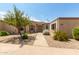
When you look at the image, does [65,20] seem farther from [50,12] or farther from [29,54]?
[29,54]

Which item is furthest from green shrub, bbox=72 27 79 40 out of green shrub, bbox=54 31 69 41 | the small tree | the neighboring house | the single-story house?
the small tree

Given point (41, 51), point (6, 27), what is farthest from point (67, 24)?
point (41, 51)

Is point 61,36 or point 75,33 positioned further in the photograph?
point 75,33

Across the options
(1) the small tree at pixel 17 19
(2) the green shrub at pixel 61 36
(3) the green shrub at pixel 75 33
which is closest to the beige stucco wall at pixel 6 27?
(1) the small tree at pixel 17 19

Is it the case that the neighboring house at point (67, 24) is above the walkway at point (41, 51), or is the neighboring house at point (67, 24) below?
above

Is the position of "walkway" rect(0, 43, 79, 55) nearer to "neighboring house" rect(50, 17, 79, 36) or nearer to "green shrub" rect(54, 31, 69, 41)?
"green shrub" rect(54, 31, 69, 41)

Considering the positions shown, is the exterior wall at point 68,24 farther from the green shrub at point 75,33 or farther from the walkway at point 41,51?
the walkway at point 41,51

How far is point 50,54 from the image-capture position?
754cm

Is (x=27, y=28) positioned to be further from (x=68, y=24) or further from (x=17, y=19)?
(x=68, y=24)

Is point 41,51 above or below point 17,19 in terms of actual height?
below

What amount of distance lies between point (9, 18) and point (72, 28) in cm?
607
